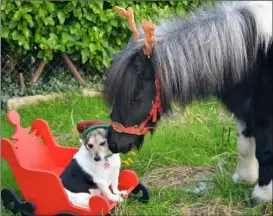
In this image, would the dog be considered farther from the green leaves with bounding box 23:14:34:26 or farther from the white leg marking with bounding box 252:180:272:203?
the green leaves with bounding box 23:14:34:26

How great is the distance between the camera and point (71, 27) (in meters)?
5.89

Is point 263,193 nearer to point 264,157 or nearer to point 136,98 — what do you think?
point 264,157

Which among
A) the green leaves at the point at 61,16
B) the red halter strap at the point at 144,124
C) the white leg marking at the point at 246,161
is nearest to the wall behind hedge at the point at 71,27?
the green leaves at the point at 61,16

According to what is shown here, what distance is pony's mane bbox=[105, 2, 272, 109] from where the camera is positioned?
318cm

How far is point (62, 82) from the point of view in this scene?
6.21 m

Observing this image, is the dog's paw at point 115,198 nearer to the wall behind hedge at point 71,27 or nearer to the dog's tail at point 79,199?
the dog's tail at point 79,199

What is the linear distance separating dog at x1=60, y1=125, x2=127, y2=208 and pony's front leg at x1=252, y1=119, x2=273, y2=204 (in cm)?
89

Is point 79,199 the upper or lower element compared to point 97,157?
lower

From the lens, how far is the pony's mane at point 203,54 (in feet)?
10.4

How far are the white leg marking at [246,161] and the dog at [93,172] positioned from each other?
2.86ft

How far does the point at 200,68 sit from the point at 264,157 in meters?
0.73

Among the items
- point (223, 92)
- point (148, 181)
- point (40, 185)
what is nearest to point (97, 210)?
point (40, 185)

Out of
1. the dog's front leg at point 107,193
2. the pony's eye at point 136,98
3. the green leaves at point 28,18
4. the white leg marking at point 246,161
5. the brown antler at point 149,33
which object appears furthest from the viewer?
the green leaves at point 28,18

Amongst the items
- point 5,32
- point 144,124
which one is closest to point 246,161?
point 144,124
